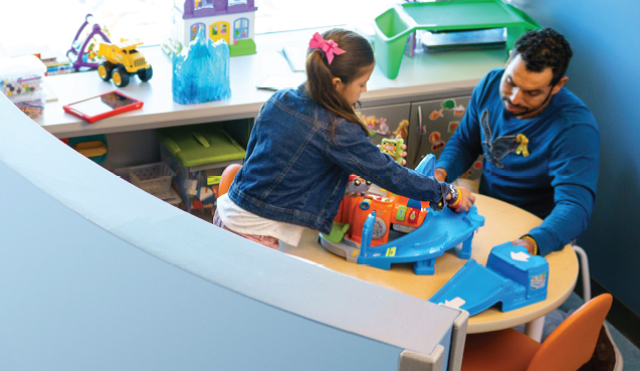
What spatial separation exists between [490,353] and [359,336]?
120 centimetres

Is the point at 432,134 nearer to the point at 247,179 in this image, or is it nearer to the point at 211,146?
the point at 211,146

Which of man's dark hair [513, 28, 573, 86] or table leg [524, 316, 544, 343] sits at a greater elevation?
man's dark hair [513, 28, 573, 86]

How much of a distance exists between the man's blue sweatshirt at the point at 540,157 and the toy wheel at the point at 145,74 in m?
1.08

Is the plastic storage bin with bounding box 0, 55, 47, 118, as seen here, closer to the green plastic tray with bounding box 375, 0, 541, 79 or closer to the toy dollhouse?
the toy dollhouse

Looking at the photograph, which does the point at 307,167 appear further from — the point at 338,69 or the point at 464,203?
the point at 464,203

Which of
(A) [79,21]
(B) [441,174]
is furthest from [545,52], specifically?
(A) [79,21]

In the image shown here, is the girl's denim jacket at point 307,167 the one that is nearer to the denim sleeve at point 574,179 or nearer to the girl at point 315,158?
the girl at point 315,158

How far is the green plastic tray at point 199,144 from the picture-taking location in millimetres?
2164

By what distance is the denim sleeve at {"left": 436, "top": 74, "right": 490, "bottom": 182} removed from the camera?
2098 millimetres

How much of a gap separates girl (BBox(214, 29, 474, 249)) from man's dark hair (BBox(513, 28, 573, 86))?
62 centimetres

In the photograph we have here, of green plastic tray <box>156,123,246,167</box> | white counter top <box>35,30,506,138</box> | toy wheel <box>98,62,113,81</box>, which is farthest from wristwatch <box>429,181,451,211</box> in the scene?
toy wheel <box>98,62,113,81</box>

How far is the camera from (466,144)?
2172 mm

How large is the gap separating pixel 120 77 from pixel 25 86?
1.11 feet

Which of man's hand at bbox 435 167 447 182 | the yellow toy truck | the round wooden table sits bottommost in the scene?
the round wooden table
